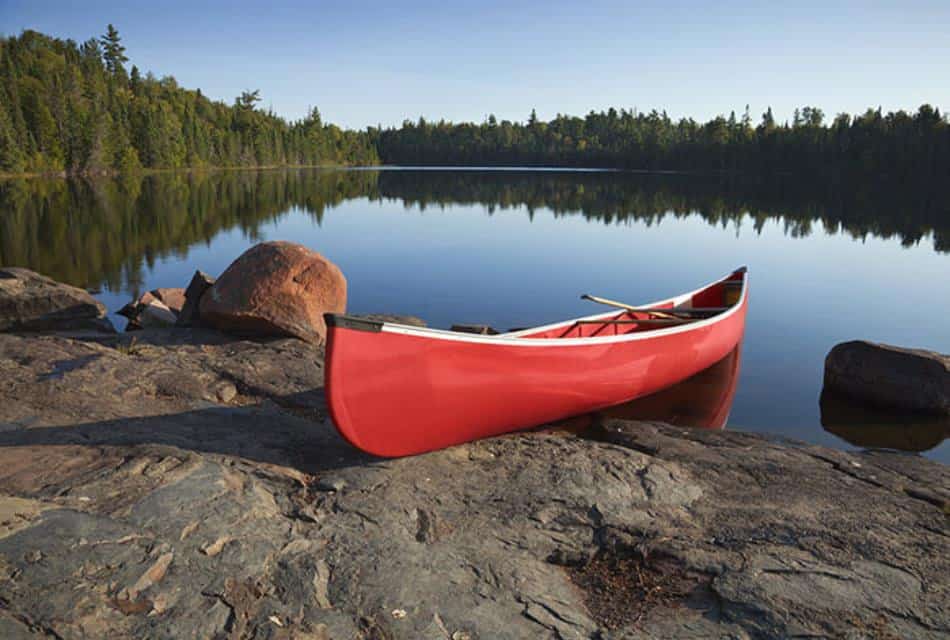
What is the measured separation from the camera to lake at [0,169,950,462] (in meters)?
12.1

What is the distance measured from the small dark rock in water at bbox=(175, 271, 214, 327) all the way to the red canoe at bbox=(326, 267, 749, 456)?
547 cm

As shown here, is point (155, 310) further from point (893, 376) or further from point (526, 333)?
point (893, 376)

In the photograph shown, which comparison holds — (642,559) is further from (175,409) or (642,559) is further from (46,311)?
(46,311)

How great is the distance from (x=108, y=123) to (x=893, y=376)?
80.6 metres

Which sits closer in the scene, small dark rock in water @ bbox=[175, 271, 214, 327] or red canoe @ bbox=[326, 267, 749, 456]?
red canoe @ bbox=[326, 267, 749, 456]

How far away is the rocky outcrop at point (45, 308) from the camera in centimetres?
1009

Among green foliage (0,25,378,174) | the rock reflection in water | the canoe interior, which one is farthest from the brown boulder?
green foliage (0,25,378,174)

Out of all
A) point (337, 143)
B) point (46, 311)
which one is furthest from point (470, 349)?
point (337, 143)

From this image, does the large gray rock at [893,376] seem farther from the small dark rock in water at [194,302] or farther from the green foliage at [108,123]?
the green foliage at [108,123]

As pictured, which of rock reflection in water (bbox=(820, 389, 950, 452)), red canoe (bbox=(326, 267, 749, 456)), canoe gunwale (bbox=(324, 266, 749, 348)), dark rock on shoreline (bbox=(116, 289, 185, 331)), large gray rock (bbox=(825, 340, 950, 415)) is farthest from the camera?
dark rock on shoreline (bbox=(116, 289, 185, 331))

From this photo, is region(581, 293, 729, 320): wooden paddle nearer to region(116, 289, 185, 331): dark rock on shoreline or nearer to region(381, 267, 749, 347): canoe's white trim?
region(381, 267, 749, 347): canoe's white trim

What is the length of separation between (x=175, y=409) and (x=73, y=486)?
227 cm

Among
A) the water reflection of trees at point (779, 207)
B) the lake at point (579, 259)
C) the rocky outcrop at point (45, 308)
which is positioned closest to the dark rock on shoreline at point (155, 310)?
the rocky outcrop at point (45, 308)

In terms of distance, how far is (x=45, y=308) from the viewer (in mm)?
10406
